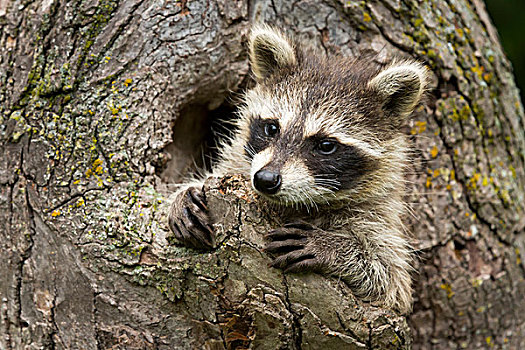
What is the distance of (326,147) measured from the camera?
3.40 metres

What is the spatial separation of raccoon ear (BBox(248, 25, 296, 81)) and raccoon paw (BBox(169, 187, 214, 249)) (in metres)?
1.06

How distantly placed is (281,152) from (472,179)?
6.08 feet

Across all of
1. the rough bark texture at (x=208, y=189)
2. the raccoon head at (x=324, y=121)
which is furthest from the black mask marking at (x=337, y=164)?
the rough bark texture at (x=208, y=189)

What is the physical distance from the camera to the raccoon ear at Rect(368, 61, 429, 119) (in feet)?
11.3

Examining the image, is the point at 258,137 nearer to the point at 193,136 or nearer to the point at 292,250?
the point at 292,250

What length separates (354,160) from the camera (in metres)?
3.47

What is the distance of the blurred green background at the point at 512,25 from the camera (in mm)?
6379

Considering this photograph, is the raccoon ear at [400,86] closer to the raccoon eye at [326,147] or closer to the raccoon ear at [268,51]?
the raccoon eye at [326,147]

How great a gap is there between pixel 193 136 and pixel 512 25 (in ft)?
13.4

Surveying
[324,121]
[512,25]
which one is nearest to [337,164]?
[324,121]

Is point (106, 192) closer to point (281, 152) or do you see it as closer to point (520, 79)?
point (281, 152)

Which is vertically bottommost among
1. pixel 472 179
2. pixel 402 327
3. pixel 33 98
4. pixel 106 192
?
pixel 402 327

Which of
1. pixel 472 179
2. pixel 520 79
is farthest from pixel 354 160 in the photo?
pixel 520 79

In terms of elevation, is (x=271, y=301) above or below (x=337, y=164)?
below
